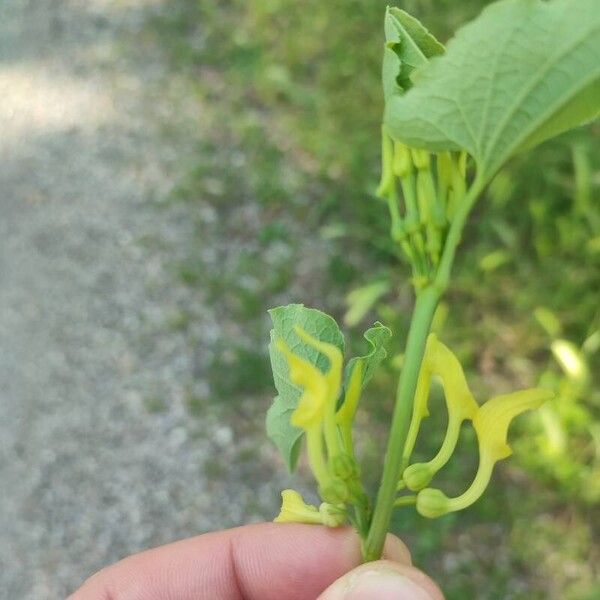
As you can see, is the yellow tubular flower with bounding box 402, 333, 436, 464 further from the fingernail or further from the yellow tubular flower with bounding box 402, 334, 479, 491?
the fingernail

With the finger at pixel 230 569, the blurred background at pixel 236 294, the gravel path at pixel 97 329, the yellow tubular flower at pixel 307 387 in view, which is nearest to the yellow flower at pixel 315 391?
the yellow tubular flower at pixel 307 387

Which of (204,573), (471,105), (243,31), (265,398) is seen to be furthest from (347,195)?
(471,105)

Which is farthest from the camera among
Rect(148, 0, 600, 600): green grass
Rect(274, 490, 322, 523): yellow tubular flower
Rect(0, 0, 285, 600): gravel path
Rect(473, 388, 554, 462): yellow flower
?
Rect(0, 0, 285, 600): gravel path

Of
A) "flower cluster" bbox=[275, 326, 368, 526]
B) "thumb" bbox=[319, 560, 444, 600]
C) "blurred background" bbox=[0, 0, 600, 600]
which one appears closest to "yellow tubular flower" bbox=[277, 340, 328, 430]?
"flower cluster" bbox=[275, 326, 368, 526]

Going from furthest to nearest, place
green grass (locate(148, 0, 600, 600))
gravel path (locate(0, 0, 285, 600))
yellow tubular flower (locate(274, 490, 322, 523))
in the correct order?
gravel path (locate(0, 0, 285, 600)) → green grass (locate(148, 0, 600, 600)) → yellow tubular flower (locate(274, 490, 322, 523))

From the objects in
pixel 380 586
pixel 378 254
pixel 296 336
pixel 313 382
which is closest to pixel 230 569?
pixel 380 586

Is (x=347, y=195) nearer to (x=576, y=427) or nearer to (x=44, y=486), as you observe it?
(x=576, y=427)

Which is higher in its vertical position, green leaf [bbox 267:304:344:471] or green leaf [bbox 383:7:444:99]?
green leaf [bbox 383:7:444:99]

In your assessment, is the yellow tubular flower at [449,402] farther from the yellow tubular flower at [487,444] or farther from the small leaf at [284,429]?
the small leaf at [284,429]
